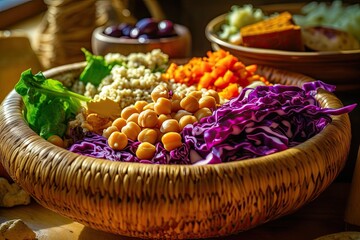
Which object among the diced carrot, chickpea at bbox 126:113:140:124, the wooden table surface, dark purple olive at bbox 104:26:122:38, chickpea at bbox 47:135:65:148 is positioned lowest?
the wooden table surface

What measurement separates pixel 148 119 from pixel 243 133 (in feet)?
0.56

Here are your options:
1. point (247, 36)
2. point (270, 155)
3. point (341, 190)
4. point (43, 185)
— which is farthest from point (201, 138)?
point (247, 36)

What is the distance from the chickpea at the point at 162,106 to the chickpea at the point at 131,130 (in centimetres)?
5

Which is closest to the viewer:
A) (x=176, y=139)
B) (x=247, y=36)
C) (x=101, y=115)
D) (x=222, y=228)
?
(x=222, y=228)

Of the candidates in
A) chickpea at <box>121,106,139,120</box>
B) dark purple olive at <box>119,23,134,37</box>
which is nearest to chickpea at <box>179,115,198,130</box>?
chickpea at <box>121,106,139,120</box>

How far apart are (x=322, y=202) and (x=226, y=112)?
0.31m

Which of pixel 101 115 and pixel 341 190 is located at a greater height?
pixel 101 115

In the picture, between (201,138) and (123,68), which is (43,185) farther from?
(123,68)

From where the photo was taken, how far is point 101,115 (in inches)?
39.8

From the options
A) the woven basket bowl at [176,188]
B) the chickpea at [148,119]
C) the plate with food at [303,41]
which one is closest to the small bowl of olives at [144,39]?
the plate with food at [303,41]

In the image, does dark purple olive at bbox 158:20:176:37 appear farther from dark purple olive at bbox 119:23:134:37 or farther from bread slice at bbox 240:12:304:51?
bread slice at bbox 240:12:304:51

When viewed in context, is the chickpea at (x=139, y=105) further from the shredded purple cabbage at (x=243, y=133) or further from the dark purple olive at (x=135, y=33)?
the dark purple olive at (x=135, y=33)

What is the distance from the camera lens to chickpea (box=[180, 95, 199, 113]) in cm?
96

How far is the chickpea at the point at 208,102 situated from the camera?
38.2 inches
